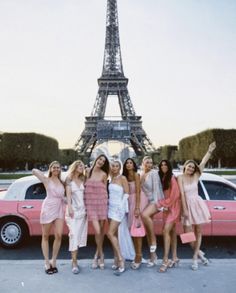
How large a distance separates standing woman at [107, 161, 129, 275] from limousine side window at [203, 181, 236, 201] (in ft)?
6.91

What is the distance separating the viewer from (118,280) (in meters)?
4.25

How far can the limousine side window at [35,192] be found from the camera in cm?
619

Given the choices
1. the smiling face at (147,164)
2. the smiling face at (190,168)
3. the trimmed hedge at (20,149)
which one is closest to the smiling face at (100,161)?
the smiling face at (147,164)

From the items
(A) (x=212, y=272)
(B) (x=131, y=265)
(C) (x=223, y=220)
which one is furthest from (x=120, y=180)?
(C) (x=223, y=220)

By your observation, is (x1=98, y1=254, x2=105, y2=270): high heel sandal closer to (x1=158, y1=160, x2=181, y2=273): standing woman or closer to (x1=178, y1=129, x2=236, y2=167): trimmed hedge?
(x1=158, y1=160, x2=181, y2=273): standing woman

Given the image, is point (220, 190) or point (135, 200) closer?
point (135, 200)

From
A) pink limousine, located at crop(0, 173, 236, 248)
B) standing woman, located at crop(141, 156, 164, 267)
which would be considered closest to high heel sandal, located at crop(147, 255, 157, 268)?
standing woman, located at crop(141, 156, 164, 267)

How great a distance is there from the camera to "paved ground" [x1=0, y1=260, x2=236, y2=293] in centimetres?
396

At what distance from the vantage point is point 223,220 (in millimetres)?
5836

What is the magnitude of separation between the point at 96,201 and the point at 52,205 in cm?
67

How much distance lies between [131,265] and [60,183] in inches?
64.5

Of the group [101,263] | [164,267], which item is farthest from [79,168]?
[164,267]

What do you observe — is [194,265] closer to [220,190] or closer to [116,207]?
[116,207]

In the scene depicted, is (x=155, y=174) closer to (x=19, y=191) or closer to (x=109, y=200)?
(x=109, y=200)
